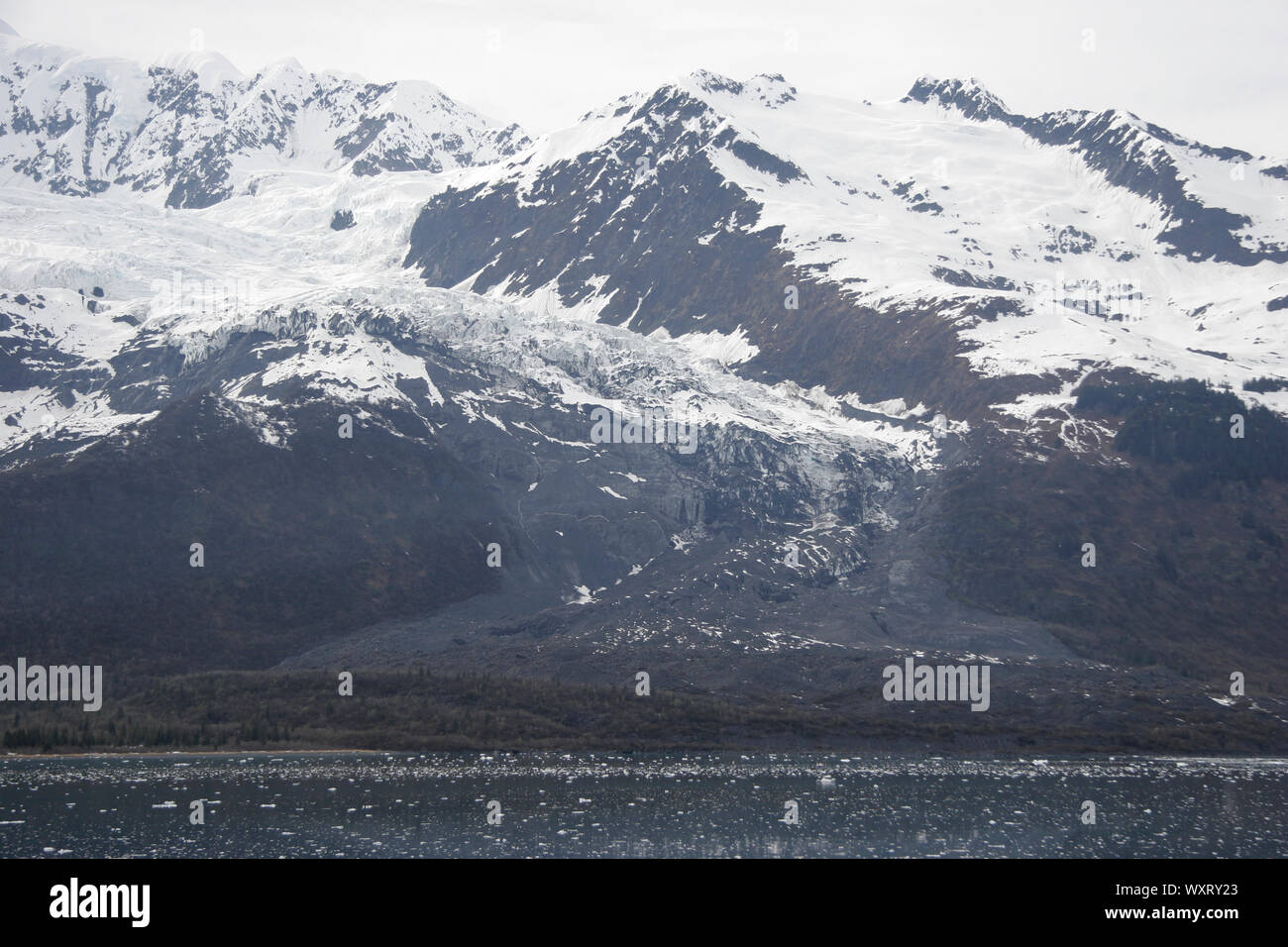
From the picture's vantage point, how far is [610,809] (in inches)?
5778

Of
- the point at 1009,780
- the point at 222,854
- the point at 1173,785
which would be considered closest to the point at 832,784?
the point at 1009,780

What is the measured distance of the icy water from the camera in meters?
123

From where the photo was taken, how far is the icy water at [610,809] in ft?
403
